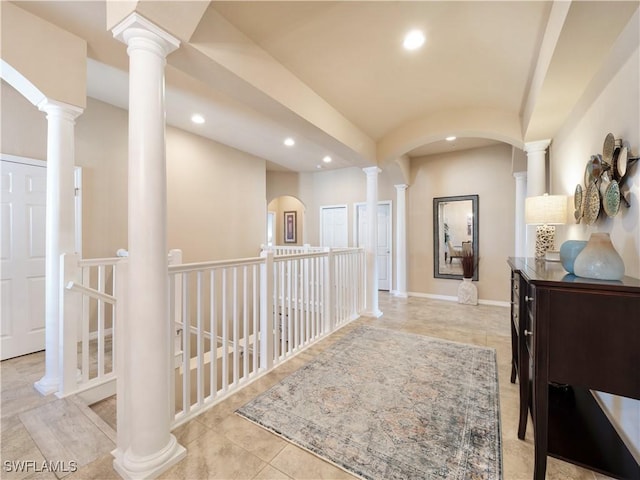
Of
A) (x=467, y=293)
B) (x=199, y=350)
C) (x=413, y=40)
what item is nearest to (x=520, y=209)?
(x=467, y=293)

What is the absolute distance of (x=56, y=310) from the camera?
2.22 metres

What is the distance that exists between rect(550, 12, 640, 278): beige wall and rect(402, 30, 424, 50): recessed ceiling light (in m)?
1.24

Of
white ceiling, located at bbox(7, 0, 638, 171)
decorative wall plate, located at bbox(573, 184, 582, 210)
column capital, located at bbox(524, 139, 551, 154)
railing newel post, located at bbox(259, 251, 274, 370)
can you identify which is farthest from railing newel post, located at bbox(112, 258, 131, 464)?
column capital, located at bbox(524, 139, 551, 154)

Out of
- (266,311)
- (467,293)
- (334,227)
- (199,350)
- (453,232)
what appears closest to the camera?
(199,350)

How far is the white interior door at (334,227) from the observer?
6682mm

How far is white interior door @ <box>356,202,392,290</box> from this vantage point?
20.7ft

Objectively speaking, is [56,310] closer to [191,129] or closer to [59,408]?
[59,408]

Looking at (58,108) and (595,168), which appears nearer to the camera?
(595,168)

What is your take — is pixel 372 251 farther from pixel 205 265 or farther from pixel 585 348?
pixel 585 348

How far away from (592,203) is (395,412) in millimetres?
1924

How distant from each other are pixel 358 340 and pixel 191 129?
3969 mm

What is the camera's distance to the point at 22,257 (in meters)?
2.97

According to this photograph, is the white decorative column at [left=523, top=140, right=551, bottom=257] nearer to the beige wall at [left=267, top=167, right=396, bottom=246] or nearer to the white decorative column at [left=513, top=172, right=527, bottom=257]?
the white decorative column at [left=513, top=172, right=527, bottom=257]

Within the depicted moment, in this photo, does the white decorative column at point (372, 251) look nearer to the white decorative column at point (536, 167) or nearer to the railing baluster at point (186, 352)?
the white decorative column at point (536, 167)
